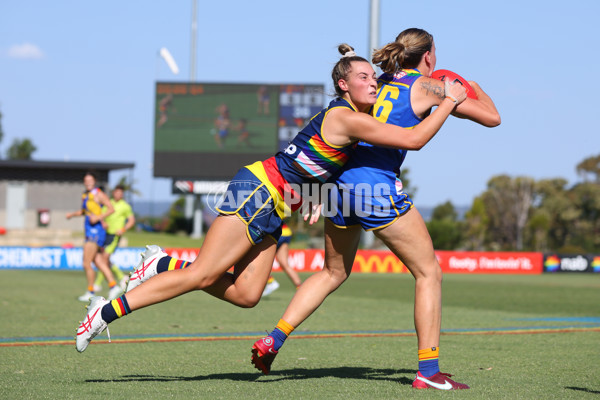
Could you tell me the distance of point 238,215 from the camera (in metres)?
4.89

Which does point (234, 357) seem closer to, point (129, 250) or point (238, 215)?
point (238, 215)

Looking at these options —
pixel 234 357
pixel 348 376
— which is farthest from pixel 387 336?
pixel 348 376

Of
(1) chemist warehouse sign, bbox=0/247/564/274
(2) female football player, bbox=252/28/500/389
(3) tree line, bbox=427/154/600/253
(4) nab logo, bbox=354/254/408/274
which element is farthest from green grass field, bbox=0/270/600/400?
(3) tree line, bbox=427/154/600/253

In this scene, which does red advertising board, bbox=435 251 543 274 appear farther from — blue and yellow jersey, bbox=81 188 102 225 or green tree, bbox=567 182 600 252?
green tree, bbox=567 182 600 252

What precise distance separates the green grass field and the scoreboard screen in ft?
75.8

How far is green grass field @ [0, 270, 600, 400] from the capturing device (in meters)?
4.82

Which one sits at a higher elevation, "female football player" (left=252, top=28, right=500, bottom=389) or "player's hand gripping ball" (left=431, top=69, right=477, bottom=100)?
"player's hand gripping ball" (left=431, top=69, right=477, bottom=100)

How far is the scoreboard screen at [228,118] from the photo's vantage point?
34.9 m

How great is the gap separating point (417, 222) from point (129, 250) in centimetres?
2138

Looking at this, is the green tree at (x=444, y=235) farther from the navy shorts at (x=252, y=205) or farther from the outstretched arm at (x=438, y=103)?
the navy shorts at (x=252, y=205)

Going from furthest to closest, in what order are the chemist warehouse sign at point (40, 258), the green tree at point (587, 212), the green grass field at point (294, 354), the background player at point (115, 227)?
the green tree at point (587, 212)
the chemist warehouse sign at point (40, 258)
the background player at point (115, 227)
the green grass field at point (294, 354)

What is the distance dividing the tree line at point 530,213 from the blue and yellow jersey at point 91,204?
49780mm

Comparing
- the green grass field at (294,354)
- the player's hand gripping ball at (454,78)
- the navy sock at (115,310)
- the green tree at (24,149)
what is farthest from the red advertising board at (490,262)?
the green tree at (24,149)

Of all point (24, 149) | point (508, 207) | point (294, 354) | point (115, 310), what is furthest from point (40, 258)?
point (24, 149)
